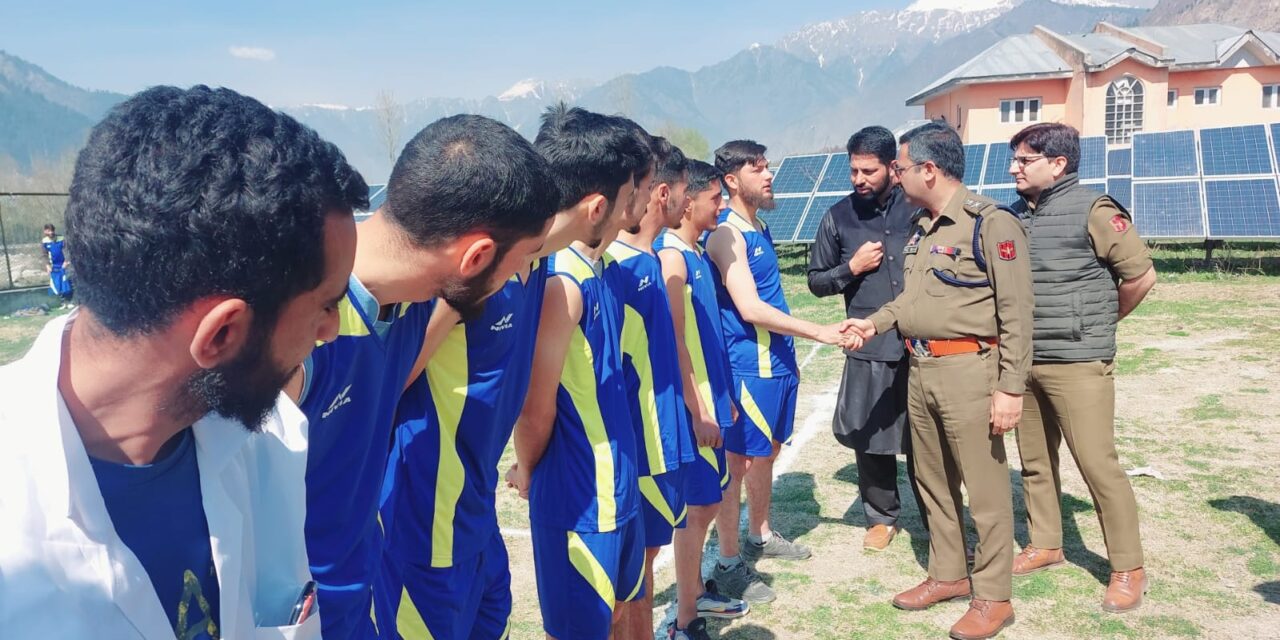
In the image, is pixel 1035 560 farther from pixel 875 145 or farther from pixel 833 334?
pixel 875 145

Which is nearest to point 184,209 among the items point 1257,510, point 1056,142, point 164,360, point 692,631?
point 164,360

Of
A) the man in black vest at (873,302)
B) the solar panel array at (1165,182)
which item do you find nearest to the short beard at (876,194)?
the man in black vest at (873,302)

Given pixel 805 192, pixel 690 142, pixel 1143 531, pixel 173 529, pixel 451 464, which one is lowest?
pixel 1143 531

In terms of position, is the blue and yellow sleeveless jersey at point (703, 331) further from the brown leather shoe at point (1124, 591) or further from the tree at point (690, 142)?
the tree at point (690, 142)

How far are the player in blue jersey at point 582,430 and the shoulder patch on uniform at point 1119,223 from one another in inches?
97.5

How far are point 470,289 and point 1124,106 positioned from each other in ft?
139

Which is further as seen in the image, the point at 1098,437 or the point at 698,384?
the point at 1098,437

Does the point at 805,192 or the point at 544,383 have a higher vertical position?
the point at 805,192

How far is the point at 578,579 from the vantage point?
2.68m

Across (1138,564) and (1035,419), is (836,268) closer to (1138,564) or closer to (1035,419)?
(1035,419)

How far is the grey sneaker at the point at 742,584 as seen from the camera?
4.20 metres

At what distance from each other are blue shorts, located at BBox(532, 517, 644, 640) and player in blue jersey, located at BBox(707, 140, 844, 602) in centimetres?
170

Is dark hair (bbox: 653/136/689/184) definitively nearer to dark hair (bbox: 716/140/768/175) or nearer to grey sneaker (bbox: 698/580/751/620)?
dark hair (bbox: 716/140/768/175)

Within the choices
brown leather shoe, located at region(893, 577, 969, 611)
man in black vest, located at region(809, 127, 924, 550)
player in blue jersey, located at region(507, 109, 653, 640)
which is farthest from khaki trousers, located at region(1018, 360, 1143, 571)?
player in blue jersey, located at region(507, 109, 653, 640)
